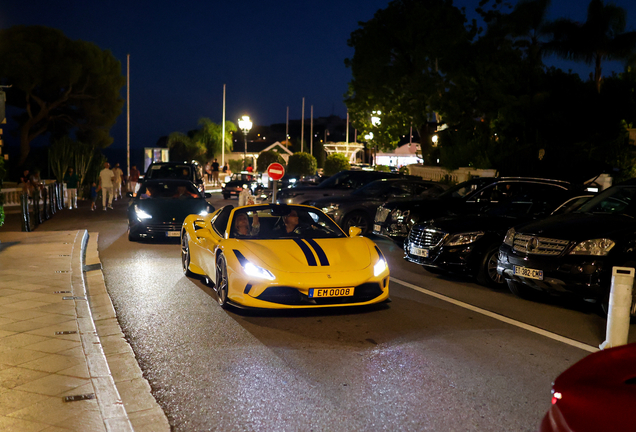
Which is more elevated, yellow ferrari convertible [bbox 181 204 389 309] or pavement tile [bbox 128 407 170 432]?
yellow ferrari convertible [bbox 181 204 389 309]

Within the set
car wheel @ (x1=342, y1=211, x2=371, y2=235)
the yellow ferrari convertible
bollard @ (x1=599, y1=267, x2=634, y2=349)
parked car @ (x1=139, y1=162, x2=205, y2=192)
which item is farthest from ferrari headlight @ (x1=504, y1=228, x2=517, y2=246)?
parked car @ (x1=139, y1=162, x2=205, y2=192)

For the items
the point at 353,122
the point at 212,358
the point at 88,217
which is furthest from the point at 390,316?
the point at 353,122

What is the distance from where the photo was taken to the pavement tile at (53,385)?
16.9ft

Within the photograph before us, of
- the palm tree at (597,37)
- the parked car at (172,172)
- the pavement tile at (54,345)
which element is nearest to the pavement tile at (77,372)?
the pavement tile at (54,345)

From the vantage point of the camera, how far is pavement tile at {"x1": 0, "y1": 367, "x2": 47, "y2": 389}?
532 cm

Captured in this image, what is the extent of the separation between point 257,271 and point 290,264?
39 centimetres

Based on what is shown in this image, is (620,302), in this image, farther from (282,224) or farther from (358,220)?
(358,220)

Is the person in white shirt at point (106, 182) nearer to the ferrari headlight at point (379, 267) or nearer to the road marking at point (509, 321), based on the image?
the road marking at point (509, 321)

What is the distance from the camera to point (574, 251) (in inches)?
320

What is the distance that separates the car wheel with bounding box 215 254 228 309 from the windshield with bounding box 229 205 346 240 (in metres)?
0.40

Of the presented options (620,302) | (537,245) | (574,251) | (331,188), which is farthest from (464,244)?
(331,188)

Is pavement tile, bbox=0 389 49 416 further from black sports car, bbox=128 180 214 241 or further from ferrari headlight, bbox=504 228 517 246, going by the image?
black sports car, bbox=128 180 214 241

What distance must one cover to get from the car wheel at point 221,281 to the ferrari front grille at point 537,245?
3.80 metres

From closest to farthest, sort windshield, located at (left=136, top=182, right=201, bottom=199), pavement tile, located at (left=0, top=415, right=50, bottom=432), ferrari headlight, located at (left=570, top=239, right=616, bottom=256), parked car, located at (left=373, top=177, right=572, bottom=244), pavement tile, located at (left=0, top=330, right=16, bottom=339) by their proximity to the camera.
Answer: pavement tile, located at (left=0, top=415, right=50, bottom=432), pavement tile, located at (left=0, top=330, right=16, bottom=339), ferrari headlight, located at (left=570, top=239, right=616, bottom=256), parked car, located at (left=373, top=177, right=572, bottom=244), windshield, located at (left=136, top=182, right=201, bottom=199)
